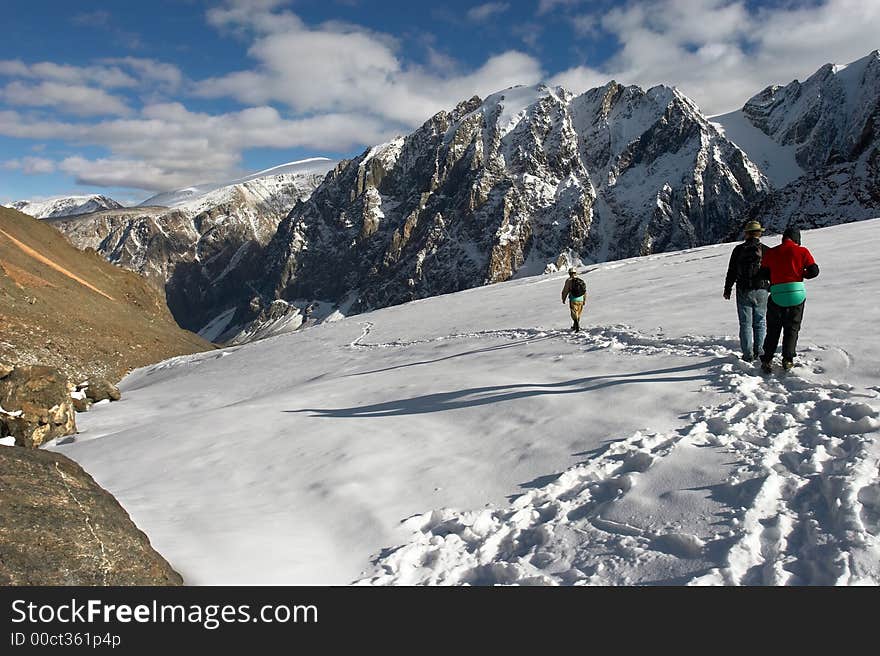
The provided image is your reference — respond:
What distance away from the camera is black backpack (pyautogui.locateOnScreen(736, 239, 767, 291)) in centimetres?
895

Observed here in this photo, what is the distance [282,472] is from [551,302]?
18.4 m

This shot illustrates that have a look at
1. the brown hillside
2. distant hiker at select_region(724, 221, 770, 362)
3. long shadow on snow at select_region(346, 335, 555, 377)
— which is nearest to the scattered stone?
the brown hillside

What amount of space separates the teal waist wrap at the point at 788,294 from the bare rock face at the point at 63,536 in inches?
330

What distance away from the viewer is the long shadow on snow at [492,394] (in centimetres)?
898

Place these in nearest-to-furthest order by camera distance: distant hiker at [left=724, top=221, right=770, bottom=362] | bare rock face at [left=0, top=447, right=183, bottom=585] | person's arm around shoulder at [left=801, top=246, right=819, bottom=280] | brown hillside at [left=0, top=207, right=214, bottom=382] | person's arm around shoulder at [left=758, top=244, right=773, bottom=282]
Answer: bare rock face at [left=0, top=447, right=183, bottom=585] < person's arm around shoulder at [left=801, top=246, right=819, bottom=280] < person's arm around shoulder at [left=758, top=244, right=773, bottom=282] < distant hiker at [left=724, top=221, right=770, bottom=362] < brown hillside at [left=0, top=207, right=214, bottom=382]

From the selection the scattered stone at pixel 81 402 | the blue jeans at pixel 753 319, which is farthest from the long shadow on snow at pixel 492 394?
the scattered stone at pixel 81 402

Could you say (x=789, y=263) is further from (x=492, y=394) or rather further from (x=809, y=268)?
(x=492, y=394)

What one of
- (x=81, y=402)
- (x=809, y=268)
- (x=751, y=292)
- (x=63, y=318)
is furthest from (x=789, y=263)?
(x=63, y=318)

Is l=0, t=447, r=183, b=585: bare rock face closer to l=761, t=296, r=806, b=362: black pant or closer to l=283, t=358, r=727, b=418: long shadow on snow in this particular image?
l=283, t=358, r=727, b=418: long shadow on snow

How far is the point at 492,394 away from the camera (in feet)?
31.7

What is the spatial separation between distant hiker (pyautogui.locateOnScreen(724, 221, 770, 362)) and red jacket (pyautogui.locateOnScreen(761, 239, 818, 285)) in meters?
0.62

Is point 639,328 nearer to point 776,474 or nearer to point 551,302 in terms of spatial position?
point 776,474

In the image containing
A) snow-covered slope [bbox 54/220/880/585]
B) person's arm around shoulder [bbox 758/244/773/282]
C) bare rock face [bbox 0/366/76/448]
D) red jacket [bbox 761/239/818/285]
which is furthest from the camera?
bare rock face [bbox 0/366/76/448]
